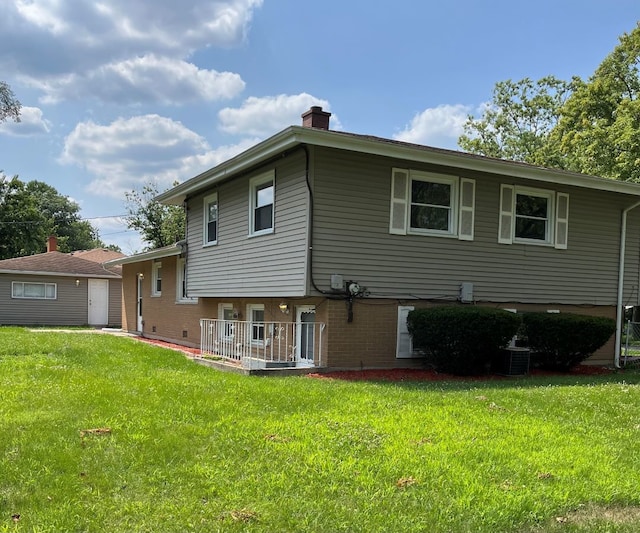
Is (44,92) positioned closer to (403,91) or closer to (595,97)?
(403,91)

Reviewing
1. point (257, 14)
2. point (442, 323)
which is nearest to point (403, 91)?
point (257, 14)

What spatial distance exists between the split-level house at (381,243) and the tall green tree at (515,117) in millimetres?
25568

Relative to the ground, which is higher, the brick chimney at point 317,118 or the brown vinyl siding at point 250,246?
the brick chimney at point 317,118

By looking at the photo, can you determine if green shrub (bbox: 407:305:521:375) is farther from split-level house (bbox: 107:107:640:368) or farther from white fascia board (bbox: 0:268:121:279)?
white fascia board (bbox: 0:268:121:279)

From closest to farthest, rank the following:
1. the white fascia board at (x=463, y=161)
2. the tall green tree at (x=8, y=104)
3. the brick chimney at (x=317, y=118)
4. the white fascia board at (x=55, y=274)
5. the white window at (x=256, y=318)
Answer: the white fascia board at (x=463, y=161)
the brick chimney at (x=317, y=118)
the white window at (x=256, y=318)
the tall green tree at (x=8, y=104)
the white fascia board at (x=55, y=274)

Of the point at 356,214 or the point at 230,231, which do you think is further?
the point at 230,231

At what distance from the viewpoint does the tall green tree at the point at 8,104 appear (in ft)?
63.2

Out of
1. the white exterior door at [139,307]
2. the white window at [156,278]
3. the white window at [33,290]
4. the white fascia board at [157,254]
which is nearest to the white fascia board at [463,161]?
the white fascia board at [157,254]

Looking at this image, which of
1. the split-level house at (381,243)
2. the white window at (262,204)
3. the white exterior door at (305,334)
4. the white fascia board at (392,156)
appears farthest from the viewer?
the white window at (262,204)

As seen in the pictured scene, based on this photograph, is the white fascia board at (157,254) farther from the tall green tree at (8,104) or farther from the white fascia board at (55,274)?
the tall green tree at (8,104)

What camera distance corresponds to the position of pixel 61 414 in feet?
18.5

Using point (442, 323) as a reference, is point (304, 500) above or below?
below

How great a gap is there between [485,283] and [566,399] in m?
4.12

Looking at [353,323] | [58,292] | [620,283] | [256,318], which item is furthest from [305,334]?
[58,292]
